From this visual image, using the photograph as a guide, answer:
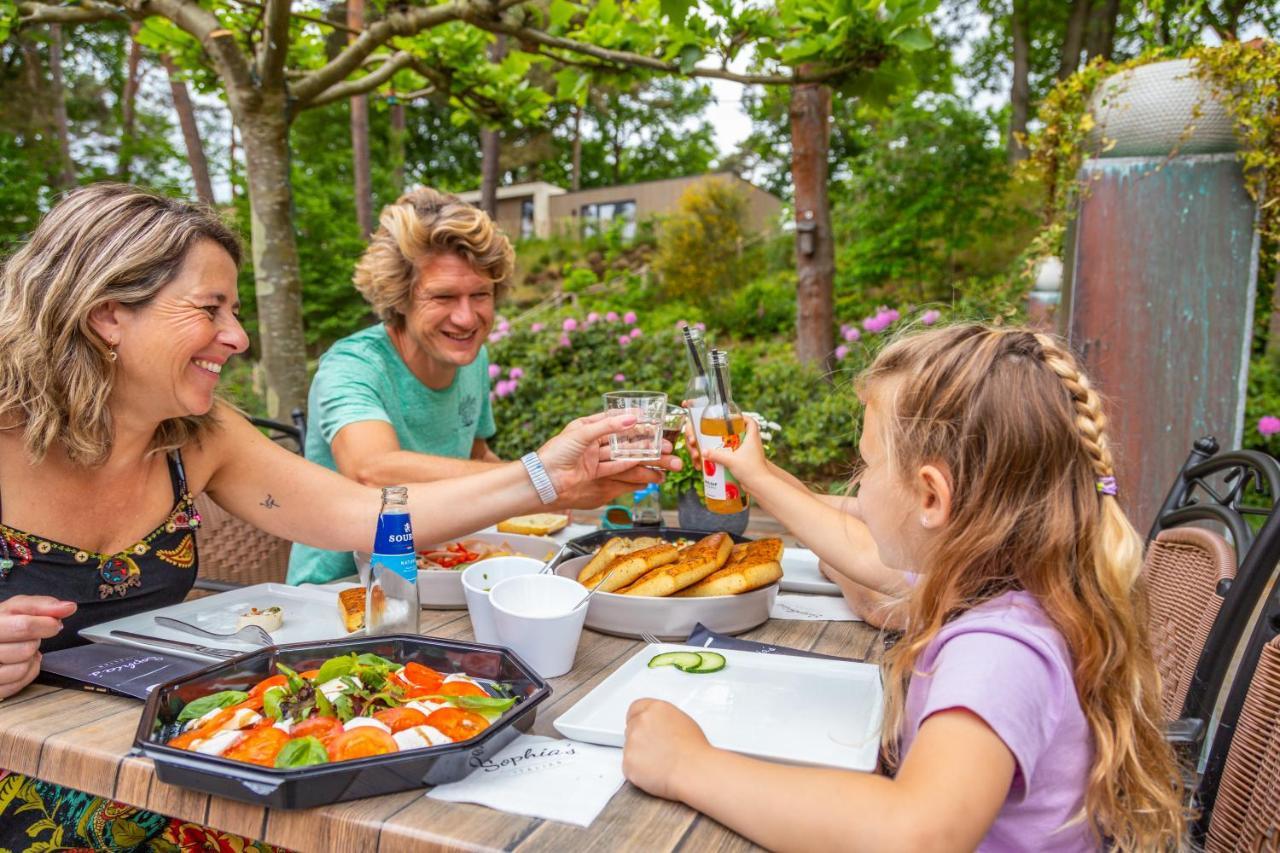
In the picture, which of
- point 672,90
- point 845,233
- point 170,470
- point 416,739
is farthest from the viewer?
point 672,90

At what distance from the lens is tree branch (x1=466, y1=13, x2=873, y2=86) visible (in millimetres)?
3223

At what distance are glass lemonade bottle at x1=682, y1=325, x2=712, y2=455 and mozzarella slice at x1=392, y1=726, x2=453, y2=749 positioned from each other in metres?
0.96

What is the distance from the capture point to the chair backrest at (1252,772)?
3.79 feet

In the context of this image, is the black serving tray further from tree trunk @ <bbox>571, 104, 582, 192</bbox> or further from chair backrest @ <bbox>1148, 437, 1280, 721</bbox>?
tree trunk @ <bbox>571, 104, 582, 192</bbox>

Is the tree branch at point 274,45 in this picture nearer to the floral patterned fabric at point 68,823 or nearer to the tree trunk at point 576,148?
the floral patterned fabric at point 68,823

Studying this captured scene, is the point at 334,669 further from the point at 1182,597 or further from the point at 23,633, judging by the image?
the point at 1182,597

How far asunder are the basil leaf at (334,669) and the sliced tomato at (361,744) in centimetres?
18

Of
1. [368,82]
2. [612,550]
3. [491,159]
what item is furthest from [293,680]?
[491,159]

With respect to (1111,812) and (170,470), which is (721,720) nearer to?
(1111,812)

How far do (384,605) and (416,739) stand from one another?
540mm

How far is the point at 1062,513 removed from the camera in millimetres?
1148

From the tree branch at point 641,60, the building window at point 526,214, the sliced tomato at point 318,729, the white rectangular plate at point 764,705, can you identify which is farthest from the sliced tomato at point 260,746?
the building window at point 526,214

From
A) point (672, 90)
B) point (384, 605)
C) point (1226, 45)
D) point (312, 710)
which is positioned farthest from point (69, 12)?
point (672, 90)

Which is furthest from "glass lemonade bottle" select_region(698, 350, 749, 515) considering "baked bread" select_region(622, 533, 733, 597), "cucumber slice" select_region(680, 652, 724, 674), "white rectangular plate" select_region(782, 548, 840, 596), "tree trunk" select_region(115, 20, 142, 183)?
"tree trunk" select_region(115, 20, 142, 183)
